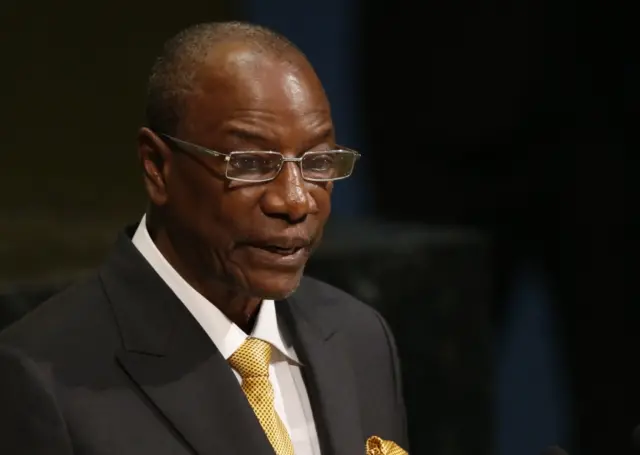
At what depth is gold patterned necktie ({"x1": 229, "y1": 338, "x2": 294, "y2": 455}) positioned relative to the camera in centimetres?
112

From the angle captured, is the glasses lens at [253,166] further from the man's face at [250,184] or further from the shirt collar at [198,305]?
the shirt collar at [198,305]

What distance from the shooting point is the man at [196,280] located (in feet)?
3.36

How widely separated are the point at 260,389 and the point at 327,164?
0.84 feet

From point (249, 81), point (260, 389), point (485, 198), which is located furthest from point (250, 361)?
point (485, 198)

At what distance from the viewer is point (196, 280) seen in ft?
3.67

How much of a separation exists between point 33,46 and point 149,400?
2.31 ft

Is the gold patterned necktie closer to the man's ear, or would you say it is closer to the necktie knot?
the necktie knot

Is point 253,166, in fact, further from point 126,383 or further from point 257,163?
point 126,383

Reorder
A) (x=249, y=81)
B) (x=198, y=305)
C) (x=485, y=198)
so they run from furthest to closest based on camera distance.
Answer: (x=485, y=198) < (x=198, y=305) < (x=249, y=81)

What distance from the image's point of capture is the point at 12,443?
1.01 m

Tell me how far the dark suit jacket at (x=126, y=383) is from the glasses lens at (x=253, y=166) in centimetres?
17

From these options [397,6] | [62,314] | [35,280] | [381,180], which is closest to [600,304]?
[381,180]

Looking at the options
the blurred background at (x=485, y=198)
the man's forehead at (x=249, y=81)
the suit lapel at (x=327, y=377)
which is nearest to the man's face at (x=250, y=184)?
the man's forehead at (x=249, y=81)

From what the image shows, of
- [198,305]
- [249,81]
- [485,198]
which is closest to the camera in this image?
[249,81]
